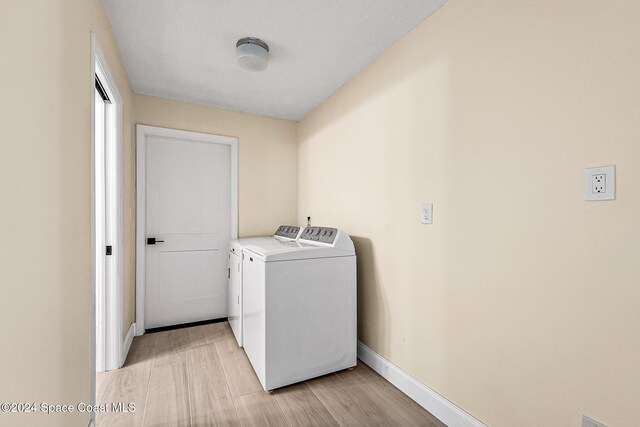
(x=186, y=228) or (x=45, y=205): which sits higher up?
(x=45, y=205)

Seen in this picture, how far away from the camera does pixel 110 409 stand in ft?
5.66

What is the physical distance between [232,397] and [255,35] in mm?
2371

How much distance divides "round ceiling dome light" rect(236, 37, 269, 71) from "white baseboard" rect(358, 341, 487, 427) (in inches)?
90.6

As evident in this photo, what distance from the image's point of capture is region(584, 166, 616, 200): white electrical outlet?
1.01 meters

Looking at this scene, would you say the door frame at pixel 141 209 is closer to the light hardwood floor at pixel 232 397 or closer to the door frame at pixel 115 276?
the light hardwood floor at pixel 232 397

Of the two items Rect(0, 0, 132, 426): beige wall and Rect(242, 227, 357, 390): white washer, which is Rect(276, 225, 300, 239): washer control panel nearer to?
Rect(242, 227, 357, 390): white washer

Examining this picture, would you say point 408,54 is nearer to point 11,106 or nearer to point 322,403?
point 11,106

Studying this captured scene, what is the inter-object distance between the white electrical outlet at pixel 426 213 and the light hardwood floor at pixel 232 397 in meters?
1.14

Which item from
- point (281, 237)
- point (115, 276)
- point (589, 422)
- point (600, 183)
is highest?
point (600, 183)

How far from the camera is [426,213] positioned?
1748 millimetres

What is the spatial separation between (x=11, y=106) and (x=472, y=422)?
86.7 inches

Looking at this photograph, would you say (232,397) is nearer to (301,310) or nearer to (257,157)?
(301,310)

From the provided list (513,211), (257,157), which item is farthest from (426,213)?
(257,157)

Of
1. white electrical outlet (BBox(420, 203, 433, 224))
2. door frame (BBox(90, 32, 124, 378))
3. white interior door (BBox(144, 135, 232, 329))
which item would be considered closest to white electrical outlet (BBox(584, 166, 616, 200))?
white electrical outlet (BBox(420, 203, 433, 224))
